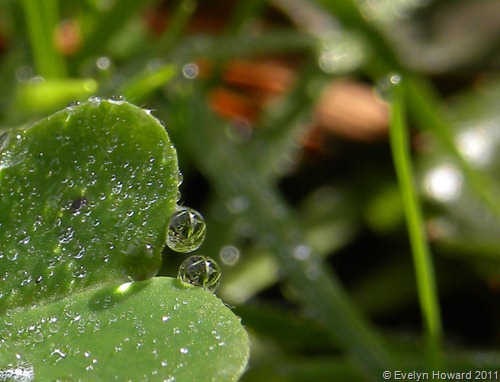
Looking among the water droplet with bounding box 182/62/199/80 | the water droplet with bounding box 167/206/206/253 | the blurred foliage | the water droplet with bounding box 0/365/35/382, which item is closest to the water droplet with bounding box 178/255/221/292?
the water droplet with bounding box 167/206/206/253

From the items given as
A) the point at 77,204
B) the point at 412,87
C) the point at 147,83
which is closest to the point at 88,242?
the point at 77,204

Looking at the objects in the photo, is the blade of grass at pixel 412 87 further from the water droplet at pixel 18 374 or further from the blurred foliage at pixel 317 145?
the water droplet at pixel 18 374

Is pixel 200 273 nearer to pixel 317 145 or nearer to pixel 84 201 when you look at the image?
pixel 84 201

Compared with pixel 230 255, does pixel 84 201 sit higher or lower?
higher

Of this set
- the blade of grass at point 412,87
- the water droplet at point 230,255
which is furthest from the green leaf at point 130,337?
the blade of grass at point 412,87

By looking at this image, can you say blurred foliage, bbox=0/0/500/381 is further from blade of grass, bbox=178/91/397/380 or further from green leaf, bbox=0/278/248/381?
green leaf, bbox=0/278/248/381
